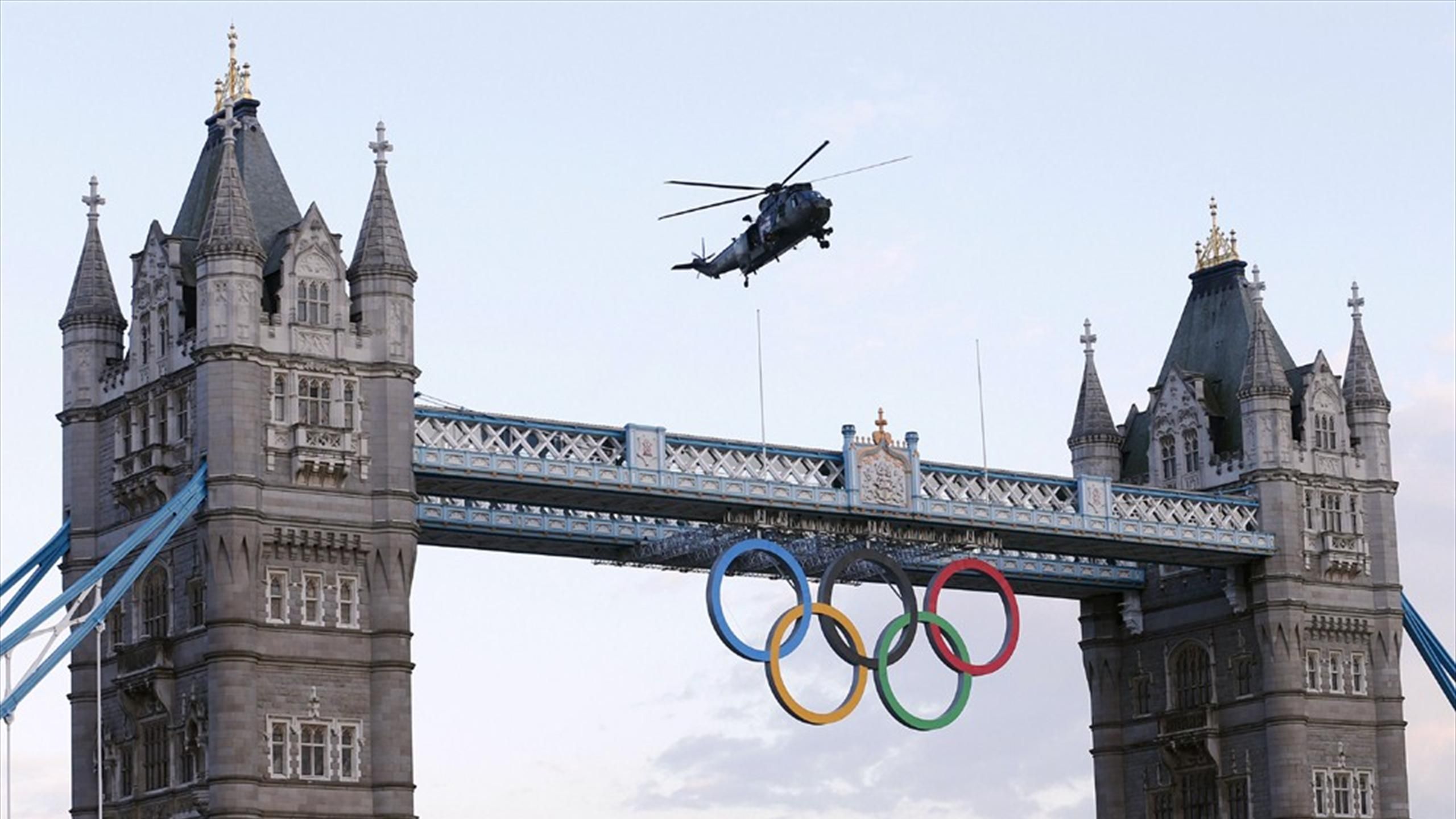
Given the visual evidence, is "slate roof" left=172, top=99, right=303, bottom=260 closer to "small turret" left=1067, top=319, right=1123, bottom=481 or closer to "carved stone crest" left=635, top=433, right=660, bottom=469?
"carved stone crest" left=635, top=433, right=660, bottom=469

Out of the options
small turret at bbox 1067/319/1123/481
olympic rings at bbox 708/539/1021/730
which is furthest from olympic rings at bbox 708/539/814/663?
small turret at bbox 1067/319/1123/481

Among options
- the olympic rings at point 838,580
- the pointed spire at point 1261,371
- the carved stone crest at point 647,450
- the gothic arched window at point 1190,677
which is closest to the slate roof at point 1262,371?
the pointed spire at point 1261,371

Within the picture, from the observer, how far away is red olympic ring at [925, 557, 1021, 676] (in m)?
107

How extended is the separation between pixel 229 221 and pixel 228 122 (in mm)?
5021

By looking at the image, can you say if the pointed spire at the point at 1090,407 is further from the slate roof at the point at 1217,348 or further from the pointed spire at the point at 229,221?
the pointed spire at the point at 229,221

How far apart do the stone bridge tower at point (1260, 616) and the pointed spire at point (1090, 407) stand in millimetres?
114

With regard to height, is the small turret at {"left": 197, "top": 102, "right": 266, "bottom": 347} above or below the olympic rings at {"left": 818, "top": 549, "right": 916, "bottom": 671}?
above

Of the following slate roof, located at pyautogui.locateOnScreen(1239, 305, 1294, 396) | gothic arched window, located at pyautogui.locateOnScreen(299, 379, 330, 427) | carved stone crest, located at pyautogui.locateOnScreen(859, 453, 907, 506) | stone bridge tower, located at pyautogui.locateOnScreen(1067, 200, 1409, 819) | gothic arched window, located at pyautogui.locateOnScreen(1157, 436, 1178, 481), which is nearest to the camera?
gothic arched window, located at pyautogui.locateOnScreen(299, 379, 330, 427)

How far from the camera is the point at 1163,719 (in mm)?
117188

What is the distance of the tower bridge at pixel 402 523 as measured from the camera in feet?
297

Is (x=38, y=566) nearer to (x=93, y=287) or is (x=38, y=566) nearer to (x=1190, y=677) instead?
(x=93, y=287)

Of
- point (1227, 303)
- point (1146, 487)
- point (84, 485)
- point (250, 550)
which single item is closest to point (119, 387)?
point (84, 485)

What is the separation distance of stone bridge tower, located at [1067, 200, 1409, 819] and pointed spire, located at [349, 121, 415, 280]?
3557cm

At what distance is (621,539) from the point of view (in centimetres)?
10175
